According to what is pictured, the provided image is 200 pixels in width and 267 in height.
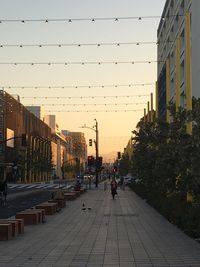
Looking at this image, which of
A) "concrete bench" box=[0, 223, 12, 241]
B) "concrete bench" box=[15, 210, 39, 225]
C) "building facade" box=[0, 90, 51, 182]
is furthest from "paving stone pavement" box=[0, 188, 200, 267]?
A: "building facade" box=[0, 90, 51, 182]

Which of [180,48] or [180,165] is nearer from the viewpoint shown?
[180,165]

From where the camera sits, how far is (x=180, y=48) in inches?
2340

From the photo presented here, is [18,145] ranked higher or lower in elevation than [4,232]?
higher

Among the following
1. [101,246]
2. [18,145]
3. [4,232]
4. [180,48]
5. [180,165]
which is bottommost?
[101,246]

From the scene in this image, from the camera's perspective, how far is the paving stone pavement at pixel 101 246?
12.2m

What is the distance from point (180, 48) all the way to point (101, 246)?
46.8 meters

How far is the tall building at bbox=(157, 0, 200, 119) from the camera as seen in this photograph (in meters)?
33.8

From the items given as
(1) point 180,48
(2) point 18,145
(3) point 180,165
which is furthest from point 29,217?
(2) point 18,145

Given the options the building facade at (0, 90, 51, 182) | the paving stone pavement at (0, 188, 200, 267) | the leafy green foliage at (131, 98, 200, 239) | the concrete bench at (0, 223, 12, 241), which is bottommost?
the paving stone pavement at (0, 188, 200, 267)

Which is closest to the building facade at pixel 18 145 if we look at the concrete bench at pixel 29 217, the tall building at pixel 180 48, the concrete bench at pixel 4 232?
the tall building at pixel 180 48

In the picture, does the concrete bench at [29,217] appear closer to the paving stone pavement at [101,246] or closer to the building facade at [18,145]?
the paving stone pavement at [101,246]

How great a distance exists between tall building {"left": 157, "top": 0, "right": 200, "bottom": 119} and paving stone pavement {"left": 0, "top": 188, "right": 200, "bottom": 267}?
7.23m

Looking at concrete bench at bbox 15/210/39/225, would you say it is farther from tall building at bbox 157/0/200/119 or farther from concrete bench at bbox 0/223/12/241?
tall building at bbox 157/0/200/119

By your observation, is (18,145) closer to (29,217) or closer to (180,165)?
(29,217)
